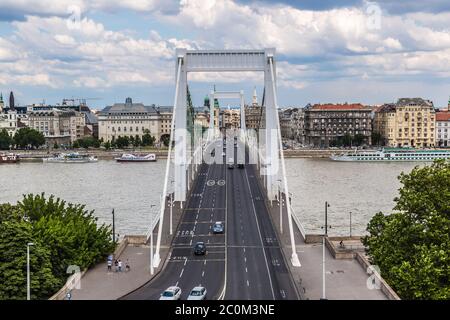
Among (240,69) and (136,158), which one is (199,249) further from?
(136,158)

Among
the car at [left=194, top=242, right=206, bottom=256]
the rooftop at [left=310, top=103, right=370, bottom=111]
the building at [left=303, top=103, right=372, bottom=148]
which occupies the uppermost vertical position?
the rooftop at [left=310, top=103, right=370, bottom=111]

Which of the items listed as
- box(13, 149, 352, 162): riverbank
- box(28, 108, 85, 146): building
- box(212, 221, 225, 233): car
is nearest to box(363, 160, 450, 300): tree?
box(212, 221, 225, 233): car

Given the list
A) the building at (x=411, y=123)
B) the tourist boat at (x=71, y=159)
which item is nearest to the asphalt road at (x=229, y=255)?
the tourist boat at (x=71, y=159)

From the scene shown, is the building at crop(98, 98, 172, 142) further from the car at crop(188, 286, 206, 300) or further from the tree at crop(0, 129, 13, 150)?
the car at crop(188, 286, 206, 300)

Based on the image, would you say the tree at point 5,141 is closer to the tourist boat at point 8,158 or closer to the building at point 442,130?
the tourist boat at point 8,158

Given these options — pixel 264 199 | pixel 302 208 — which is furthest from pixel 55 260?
pixel 302 208
